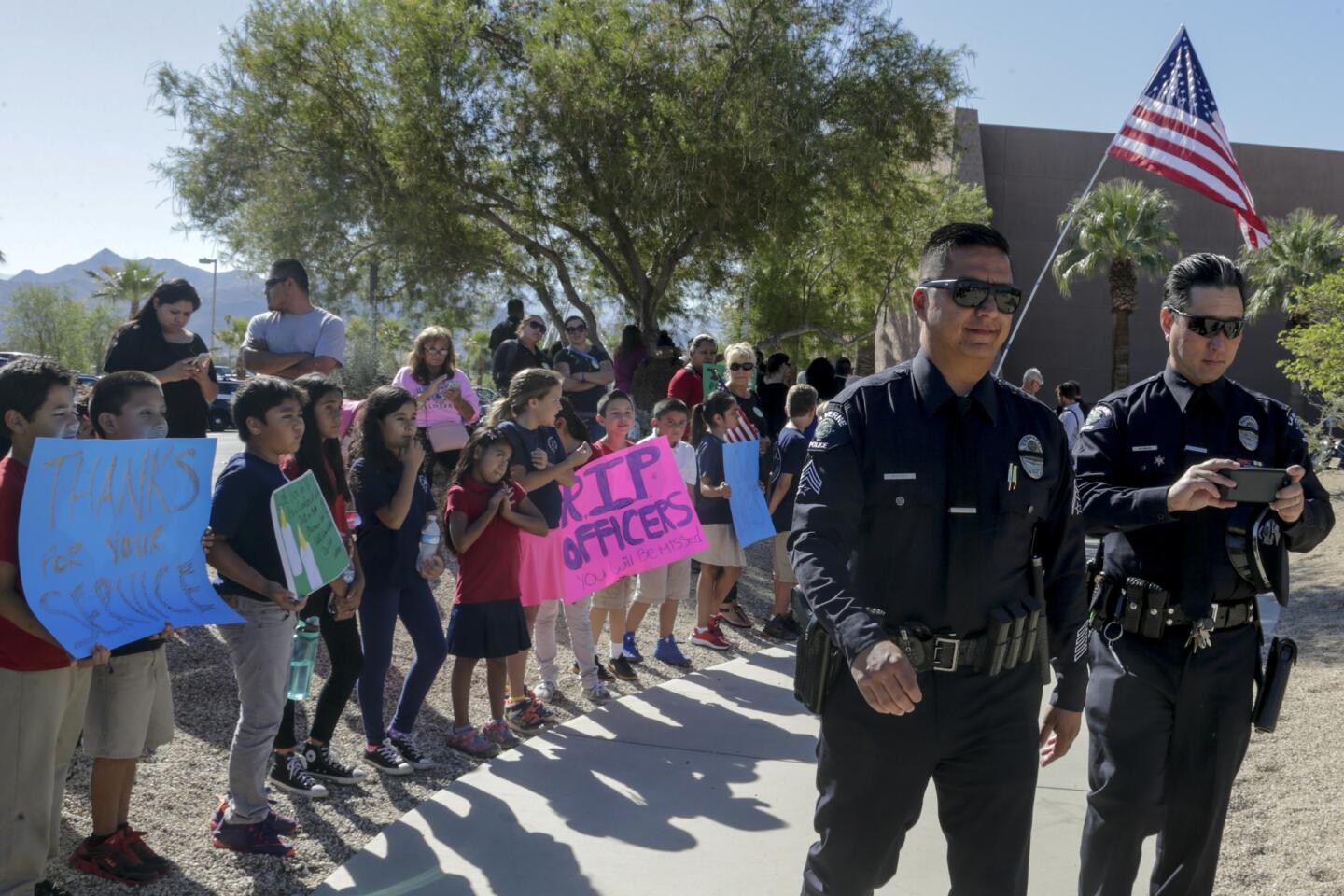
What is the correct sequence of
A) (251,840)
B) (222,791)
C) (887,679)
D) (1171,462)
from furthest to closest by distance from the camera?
(222,791) → (251,840) → (1171,462) → (887,679)

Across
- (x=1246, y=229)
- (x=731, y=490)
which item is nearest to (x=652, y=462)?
(x=731, y=490)

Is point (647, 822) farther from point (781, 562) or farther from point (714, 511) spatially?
point (781, 562)

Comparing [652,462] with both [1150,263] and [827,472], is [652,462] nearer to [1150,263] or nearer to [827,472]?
[827,472]

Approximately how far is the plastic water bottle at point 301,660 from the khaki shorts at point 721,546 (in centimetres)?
370

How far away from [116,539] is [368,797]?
1.82 m

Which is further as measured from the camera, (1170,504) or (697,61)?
(697,61)

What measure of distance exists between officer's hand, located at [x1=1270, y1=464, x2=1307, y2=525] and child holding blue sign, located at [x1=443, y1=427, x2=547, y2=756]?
11.8 feet

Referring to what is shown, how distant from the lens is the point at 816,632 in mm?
2906

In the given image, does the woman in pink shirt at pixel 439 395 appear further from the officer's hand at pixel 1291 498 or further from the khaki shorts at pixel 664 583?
the officer's hand at pixel 1291 498

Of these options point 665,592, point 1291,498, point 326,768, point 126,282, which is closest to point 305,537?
point 326,768

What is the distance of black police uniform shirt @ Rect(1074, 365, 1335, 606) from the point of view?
3.55m

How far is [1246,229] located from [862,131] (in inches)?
238

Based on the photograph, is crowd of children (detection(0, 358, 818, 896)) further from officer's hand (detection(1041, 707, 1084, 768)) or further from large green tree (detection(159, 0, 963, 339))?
large green tree (detection(159, 0, 963, 339))

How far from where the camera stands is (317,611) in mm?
5387
